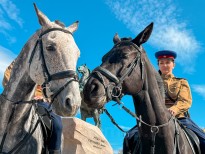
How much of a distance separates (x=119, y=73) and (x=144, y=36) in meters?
0.84

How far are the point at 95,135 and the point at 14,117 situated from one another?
7461mm

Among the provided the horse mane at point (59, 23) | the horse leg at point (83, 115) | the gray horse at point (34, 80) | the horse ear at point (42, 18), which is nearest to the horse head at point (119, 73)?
the gray horse at point (34, 80)

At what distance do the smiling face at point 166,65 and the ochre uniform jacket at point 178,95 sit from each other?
0.11 m

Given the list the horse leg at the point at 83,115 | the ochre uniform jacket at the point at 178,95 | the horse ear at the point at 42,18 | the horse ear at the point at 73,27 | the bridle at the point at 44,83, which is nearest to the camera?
the bridle at the point at 44,83

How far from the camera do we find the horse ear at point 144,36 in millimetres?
5797

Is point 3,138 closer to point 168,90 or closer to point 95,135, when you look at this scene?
point 168,90

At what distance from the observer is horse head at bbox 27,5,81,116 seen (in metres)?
4.83

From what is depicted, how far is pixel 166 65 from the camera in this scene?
7.44 m

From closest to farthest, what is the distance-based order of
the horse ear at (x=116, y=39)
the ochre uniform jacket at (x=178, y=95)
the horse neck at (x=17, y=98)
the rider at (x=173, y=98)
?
the horse neck at (x=17, y=98)
the horse ear at (x=116, y=39)
the rider at (x=173, y=98)
the ochre uniform jacket at (x=178, y=95)

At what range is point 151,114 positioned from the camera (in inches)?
225

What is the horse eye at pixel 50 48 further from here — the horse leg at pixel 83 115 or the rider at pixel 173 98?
the horse leg at pixel 83 115

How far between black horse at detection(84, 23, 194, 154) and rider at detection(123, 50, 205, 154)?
593 mm

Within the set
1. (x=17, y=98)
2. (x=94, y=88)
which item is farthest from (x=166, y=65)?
(x=17, y=98)

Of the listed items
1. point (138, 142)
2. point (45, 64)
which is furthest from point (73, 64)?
point (138, 142)
